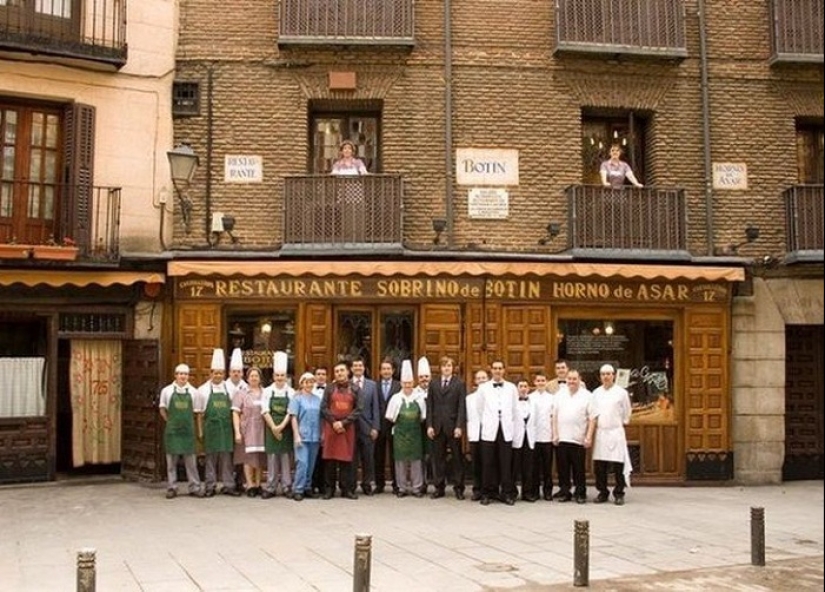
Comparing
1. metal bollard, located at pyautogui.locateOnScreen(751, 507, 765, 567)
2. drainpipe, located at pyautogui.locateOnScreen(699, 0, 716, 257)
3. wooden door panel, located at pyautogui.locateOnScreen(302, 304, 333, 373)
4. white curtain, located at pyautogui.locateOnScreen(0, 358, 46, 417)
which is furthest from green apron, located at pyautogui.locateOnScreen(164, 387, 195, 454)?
drainpipe, located at pyautogui.locateOnScreen(699, 0, 716, 257)

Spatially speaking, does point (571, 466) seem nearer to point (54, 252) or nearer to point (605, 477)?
point (605, 477)

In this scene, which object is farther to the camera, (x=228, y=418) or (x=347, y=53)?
(x=347, y=53)

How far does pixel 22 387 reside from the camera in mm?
13836

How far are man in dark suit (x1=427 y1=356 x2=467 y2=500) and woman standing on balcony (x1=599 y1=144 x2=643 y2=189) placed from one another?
16.0ft

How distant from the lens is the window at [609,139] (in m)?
16.0

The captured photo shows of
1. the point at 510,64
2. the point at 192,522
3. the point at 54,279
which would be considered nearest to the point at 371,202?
the point at 510,64

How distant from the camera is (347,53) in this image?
1504 centimetres

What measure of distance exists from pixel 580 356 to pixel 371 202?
4.42 metres

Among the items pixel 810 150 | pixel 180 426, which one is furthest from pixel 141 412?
pixel 810 150

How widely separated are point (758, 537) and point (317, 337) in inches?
309

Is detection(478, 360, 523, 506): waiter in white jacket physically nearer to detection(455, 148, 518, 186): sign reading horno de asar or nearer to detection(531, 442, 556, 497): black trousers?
detection(531, 442, 556, 497): black trousers

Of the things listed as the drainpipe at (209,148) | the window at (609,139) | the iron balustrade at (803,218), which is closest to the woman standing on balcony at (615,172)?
the window at (609,139)

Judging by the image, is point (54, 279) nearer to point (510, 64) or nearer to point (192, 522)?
point (192, 522)

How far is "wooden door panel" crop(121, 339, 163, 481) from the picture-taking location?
13.7m
